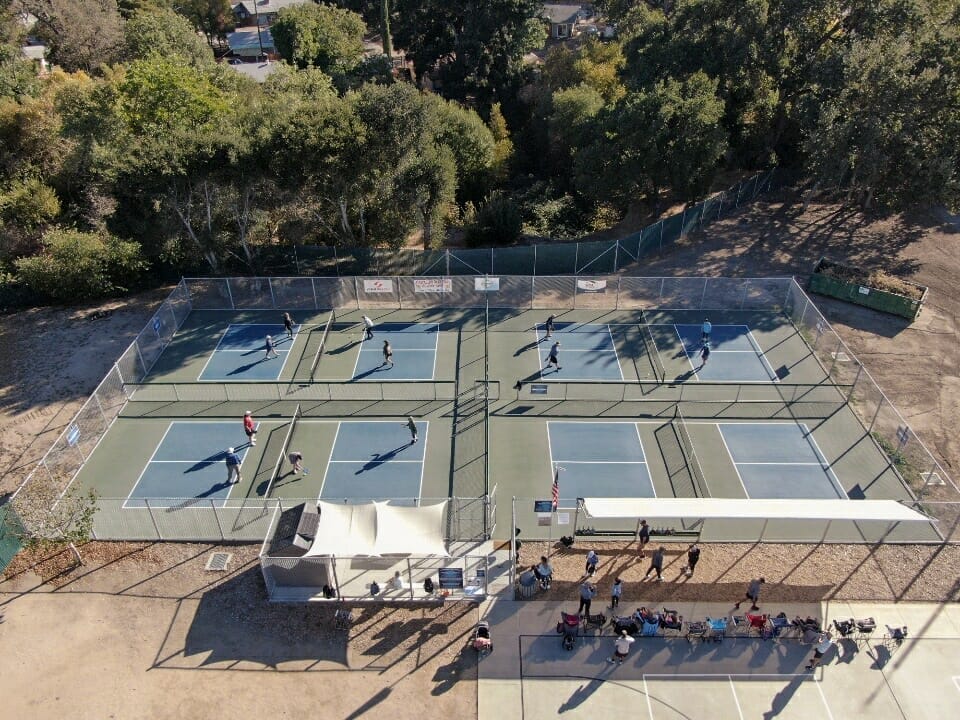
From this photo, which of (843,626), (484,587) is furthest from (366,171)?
(843,626)

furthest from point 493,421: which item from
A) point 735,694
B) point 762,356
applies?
point 762,356

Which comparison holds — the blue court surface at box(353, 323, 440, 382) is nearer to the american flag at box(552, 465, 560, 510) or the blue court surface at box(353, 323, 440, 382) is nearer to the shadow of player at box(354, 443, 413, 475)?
the shadow of player at box(354, 443, 413, 475)

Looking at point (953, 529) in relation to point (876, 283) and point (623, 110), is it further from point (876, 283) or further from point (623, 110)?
point (623, 110)

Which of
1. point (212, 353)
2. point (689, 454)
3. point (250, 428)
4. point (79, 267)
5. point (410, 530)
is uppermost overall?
point (79, 267)

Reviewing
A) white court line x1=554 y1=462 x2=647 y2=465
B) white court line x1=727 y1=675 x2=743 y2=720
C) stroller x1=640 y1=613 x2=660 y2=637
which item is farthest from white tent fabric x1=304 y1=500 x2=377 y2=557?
white court line x1=727 y1=675 x2=743 y2=720

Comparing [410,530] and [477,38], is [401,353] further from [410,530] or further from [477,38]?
[477,38]

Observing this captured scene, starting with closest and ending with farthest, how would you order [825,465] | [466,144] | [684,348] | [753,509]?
[753,509] → [825,465] → [684,348] → [466,144]

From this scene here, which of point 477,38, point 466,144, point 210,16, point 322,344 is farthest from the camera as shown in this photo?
point 210,16
